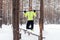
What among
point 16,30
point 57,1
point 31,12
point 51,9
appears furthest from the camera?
point 57,1

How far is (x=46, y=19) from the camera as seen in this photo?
50656 millimetres

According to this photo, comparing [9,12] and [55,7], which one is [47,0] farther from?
[9,12]

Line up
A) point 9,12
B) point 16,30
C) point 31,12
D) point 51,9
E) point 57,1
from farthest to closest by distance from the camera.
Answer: point 57,1, point 51,9, point 9,12, point 31,12, point 16,30

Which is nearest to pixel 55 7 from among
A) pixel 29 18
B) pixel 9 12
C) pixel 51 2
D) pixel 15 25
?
pixel 51 2

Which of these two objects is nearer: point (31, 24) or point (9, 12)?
point (31, 24)

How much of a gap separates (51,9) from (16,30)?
4391cm

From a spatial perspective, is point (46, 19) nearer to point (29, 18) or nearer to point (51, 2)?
point (51, 2)

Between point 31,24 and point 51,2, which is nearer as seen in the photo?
point 31,24

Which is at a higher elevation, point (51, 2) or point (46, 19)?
point (51, 2)

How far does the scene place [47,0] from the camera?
53094 millimetres

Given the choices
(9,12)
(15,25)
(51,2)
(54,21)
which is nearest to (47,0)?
(51,2)

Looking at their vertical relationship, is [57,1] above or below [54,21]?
above

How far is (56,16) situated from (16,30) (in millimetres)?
43981

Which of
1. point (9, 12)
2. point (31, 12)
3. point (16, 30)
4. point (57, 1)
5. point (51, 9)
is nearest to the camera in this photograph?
point (16, 30)
